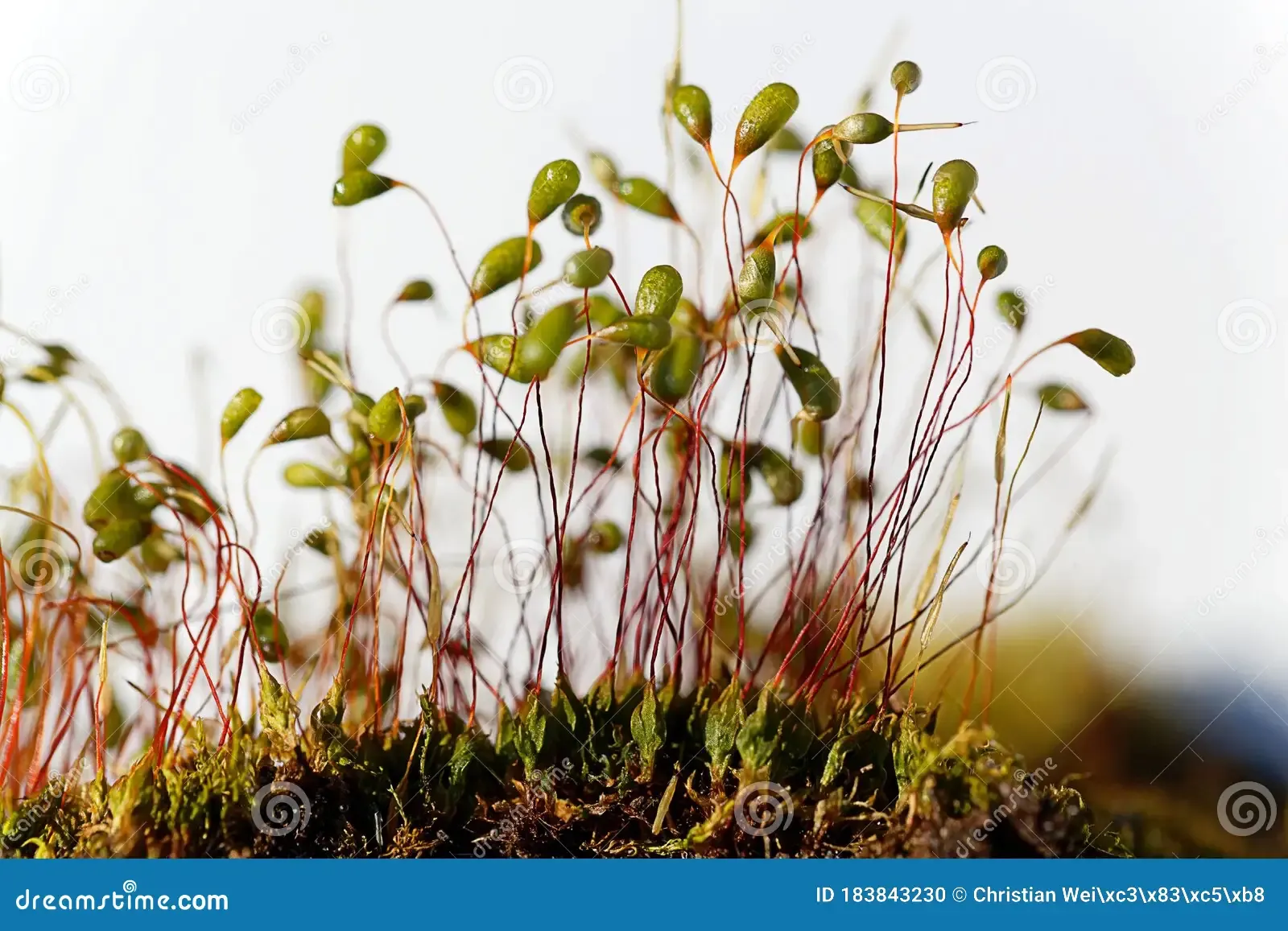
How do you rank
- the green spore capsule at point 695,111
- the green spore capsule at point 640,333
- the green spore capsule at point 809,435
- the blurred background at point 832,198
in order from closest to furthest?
the green spore capsule at point 640,333 → the green spore capsule at point 695,111 → the green spore capsule at point 809,435 → the blurred background at point 832,198

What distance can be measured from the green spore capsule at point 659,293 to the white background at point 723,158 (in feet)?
1.38

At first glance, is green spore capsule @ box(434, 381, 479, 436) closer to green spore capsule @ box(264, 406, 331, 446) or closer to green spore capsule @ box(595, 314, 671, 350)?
green spore capsule @ box(264, 406, 331, 446)

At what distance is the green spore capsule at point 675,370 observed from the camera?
744 millimetres

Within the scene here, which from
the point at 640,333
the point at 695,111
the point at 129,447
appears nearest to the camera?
the point at 640,333

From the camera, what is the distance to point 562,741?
0.76 metres

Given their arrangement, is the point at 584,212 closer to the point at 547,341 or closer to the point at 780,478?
the point at 547,341

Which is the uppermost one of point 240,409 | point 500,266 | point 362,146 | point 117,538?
point 362,146

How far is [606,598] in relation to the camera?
3.63 ft

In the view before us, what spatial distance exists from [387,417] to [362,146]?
240 mm

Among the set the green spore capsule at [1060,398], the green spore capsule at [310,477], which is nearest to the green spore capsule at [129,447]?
the green spore capsule at [310,477]

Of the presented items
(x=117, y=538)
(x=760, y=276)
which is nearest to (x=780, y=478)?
(x=760, y=276)

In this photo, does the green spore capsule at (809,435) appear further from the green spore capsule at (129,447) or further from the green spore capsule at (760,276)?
the green spore capsule at (129,447)

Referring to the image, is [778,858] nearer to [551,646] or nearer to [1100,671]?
[551,646]

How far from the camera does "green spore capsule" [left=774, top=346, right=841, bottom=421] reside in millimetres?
730
